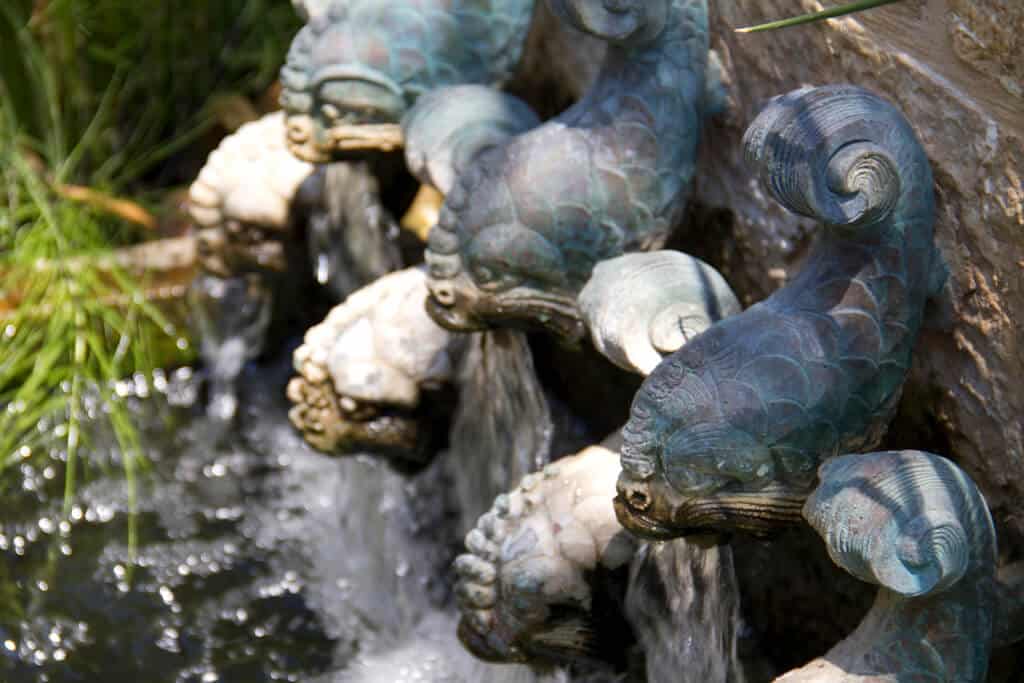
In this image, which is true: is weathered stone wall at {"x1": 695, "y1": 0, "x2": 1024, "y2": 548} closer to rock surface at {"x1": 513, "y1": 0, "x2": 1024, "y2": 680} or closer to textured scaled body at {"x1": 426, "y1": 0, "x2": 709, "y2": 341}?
rock surface at {"x1": 513, "y1": 0, "x2": 1024, "y2": 680}

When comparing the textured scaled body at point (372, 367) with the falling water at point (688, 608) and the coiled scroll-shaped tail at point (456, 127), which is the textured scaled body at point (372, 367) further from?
the falling water at point (688, 608)

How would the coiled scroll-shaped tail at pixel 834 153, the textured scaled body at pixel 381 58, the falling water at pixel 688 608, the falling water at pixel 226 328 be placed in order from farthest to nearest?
the falling water at pixel 226 328 < the textured scaled body at pixel 381 58 < the falling water at pixel 688 608 < the coiled scroll-shaped tail at pixel 834 153

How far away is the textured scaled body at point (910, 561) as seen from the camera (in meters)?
1.14

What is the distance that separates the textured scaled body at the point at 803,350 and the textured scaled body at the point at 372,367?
73 centimetres

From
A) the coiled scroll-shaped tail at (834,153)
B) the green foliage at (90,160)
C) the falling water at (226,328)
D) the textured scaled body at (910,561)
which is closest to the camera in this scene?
the textured scaled body at (910,561)

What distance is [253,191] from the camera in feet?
8.24

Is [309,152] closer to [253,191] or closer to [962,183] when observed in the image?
[253,191]

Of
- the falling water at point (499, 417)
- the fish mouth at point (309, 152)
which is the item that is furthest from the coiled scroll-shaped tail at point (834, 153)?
the fish mouth at point (309, 152)

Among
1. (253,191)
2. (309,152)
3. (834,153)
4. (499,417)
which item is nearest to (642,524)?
(834,153)

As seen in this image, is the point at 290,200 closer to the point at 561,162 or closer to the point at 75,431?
the point at 75,431

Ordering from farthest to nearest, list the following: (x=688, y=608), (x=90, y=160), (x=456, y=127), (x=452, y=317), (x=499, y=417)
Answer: (x=90, y=160), (x=499, y=417), (x=456, y=127), (x=452, y=317), (x=688, y=608)

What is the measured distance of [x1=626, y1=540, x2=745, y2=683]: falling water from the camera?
Result: 1611 millimetres

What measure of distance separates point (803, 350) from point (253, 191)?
139cm

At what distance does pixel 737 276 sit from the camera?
1824 mm
